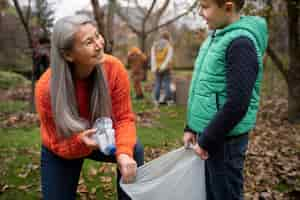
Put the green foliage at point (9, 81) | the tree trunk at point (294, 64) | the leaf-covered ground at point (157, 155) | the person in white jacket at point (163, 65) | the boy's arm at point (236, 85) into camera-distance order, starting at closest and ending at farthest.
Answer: the boy's arm at point (236, 85)
the leaf-covered ground at point (157, 155)
the tree trunk at point (294, 64)
the person in white jacket at point (163, 65)
the green foliage at point (9, 81)

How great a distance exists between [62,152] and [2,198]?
1.58 m

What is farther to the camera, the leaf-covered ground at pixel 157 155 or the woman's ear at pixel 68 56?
the leaf-covered ground at pixel 157 155

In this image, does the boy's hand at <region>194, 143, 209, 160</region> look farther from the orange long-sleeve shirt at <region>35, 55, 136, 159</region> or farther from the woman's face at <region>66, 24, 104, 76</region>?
the woman's face at <region>66, 24, 104, 76</region>

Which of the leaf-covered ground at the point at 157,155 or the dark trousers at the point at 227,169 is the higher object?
the dark trousers at the point at 227,169

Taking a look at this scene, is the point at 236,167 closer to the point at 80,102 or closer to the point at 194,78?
the point at 194,78

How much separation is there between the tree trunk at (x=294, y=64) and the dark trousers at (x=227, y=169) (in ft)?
17.5

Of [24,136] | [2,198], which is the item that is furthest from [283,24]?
[2,198]

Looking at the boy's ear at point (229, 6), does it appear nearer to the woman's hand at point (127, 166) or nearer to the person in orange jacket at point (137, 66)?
the woman's hand at point (127, 166)

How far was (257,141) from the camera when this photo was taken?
5676 mm

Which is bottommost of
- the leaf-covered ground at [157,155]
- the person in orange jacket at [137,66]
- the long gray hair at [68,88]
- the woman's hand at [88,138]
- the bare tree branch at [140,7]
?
the leaf-covered ground at [157,155]

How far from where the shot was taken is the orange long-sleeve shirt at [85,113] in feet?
6.81

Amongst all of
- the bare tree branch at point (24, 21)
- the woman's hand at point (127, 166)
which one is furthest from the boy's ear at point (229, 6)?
the bare tree branch at point (24, 21)

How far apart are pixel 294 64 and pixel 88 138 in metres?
5.92

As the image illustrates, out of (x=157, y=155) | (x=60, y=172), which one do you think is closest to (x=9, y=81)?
(x=157, y=155)
